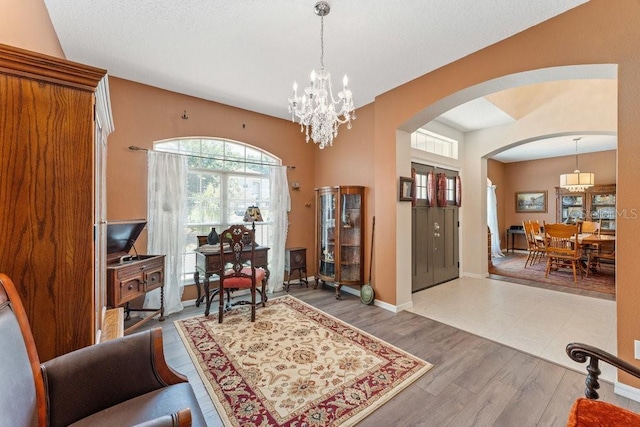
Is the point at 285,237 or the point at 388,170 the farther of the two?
the point at 285,237

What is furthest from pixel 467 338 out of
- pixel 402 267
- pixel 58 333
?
pixel 58 333

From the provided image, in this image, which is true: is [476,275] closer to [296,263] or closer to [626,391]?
[626,391]

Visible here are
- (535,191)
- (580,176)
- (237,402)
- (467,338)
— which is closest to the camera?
(237,402)

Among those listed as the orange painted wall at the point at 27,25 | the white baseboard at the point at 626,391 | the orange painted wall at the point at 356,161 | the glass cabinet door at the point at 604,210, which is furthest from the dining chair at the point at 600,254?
the orange painted wall at the point at 27,25

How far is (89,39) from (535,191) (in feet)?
33.9

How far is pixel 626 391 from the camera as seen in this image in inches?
71.7

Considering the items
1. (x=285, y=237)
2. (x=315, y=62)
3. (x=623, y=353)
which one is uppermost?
(x=315, y=62)

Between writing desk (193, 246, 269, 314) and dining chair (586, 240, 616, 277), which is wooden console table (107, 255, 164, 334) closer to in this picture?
writing desk (193, 246, 269, 314)

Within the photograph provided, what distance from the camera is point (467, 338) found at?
2.65m

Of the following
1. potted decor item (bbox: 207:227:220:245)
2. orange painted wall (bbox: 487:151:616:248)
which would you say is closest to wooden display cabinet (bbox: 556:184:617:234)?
orange painted wall (bbox: 487:151:616:248)

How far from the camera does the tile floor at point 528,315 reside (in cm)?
252

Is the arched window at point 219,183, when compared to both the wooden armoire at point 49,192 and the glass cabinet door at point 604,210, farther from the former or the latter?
the glass cabinet door at point 604,210

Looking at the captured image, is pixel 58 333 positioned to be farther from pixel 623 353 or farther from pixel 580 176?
pixel 580 176

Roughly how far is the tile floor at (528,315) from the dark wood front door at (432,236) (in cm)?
27
